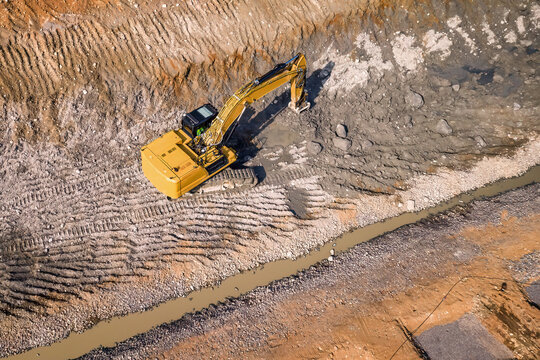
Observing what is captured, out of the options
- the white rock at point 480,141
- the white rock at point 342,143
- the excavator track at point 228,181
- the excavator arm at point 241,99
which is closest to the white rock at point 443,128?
the white rock at point 480,141

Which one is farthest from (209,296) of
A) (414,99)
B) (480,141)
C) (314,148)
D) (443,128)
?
(480,141)

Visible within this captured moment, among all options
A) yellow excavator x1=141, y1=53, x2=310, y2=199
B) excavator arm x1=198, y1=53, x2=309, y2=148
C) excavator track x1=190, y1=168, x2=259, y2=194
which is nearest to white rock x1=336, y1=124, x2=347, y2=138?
excavator arm x1=198, y1=53, x2=309, y2=148

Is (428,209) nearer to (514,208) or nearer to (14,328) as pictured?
(514,208)

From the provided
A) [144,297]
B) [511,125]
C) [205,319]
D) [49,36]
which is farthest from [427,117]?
[49,36]

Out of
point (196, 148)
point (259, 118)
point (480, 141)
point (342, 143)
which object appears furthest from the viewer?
point (259, 118)

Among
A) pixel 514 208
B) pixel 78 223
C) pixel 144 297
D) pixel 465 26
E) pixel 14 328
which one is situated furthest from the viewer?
pixel 465 26

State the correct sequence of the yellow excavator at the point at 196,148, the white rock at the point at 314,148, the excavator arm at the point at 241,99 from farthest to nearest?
the white rock at the point at 314,148
the excavator arm at the point at 241,99
the yellow excavator at the point at 196,148

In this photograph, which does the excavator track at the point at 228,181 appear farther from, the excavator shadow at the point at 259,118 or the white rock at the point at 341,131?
the white rock at the point at 341,131

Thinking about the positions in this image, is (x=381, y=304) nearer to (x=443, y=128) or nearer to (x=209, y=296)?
(x=209, y=296)
